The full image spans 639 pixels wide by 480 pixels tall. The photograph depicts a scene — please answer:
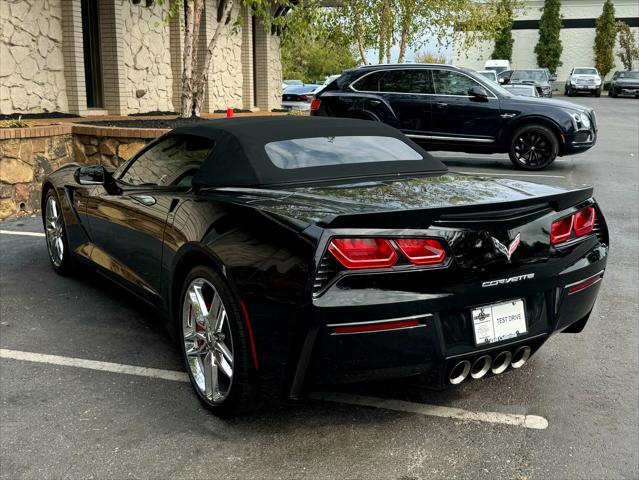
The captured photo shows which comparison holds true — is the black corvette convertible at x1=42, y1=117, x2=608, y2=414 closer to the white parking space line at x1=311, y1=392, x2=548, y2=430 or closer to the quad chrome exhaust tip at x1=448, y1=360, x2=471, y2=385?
the quad chrome exhaust tip at x1=448, y1=360, x2=471, y2=385

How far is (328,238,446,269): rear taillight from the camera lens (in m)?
2.93

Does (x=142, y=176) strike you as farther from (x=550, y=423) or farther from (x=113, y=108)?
(x=113, y=108)

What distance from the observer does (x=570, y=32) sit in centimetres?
6125

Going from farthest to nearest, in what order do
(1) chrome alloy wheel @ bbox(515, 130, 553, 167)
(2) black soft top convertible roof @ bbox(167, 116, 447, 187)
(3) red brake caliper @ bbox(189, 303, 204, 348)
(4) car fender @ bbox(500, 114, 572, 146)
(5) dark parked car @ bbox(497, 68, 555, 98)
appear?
(5) dark parked car @ bbox(497, 68, 555, 98) < (1) chrome alloy wheel @ bbox(515, 130, 553, 167) < (4) car fender @ bbox(500, 114, 572, 146) < (2) black soft top convertible roof @ bbox(167, 116, 447, 187) < (3) red brake caliper @ bbox(189, 303, 204, 348)

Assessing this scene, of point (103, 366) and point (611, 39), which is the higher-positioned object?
point (611, 39)

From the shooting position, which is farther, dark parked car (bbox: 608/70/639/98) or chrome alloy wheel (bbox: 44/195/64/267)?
dark parked car (bbox: 608/70/639/98)

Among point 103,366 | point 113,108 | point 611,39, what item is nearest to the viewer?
point 103,366

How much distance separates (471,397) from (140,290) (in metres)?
2.08

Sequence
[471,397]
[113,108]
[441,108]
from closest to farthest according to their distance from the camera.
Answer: [471,397] < [441,108] < [113,108]

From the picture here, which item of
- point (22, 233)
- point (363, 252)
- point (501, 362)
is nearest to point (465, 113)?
point (22, 233)

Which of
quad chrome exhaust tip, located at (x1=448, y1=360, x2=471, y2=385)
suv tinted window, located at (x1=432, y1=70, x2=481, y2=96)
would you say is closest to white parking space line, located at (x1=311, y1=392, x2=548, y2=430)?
quad chrome exhaust tip, located at (x1=448, y1=360, x2=471, y2=385)

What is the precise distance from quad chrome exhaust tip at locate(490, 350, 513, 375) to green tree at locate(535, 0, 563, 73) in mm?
60839

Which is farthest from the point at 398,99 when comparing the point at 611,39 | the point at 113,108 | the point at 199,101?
the point at 611,39

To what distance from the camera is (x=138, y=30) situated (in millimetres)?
16516
